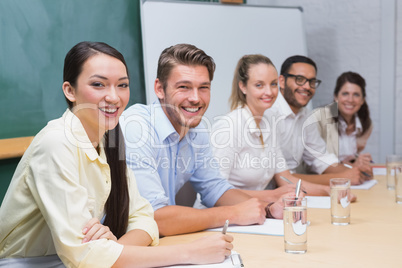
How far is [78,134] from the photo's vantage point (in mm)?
1216

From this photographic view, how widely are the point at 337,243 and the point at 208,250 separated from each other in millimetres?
401

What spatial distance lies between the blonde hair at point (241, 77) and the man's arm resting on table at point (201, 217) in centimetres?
83

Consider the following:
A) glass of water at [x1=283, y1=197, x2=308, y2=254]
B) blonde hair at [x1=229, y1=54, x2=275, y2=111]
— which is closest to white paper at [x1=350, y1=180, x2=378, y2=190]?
blonde hair at [x1=229, y1=54, x2=275, y2=111]

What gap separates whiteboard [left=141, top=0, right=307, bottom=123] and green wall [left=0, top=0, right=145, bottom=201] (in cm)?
26

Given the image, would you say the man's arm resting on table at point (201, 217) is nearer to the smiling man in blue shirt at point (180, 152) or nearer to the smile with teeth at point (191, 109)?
the smiling man in blue shirt at point (180, 152)

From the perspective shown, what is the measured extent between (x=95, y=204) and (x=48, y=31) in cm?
135

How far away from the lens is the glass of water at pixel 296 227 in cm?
126

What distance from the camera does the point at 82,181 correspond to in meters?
1.21

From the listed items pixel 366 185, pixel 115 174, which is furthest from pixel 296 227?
pixel 366 185

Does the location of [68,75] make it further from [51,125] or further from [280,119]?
[280,119]

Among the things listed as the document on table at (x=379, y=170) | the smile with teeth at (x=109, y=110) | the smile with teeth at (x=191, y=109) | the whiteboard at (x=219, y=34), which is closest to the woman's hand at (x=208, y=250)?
the smile with teeth at (x=109, y=110)

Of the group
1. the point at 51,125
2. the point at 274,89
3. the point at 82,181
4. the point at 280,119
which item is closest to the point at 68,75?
the point at 51,125

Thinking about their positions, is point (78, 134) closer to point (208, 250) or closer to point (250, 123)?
point (208, 250)

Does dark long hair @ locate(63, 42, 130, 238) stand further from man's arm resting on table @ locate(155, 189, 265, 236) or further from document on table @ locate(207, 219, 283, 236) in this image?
document on table @ locate(207, 219, 283, 236)
